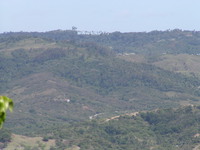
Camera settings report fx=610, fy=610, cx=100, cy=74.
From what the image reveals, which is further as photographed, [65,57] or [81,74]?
[65,57]

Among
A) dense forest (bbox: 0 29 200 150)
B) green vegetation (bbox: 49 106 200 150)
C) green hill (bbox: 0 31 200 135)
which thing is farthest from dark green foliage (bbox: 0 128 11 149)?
green hill (bbox: 0 31 200 135)

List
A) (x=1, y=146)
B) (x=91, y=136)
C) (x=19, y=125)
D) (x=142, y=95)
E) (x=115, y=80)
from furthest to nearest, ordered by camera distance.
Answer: (x=115, y=80) < (x=142, y=95) < (x=19, y=125) < (x=91, y=136) < (x=1, y=146)

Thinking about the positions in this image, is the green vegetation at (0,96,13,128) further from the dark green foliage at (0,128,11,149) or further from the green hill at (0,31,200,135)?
the green hill at (0,31,200,135)

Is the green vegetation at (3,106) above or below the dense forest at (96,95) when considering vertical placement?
above

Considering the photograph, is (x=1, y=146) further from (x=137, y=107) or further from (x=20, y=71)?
(x=20, y=71)

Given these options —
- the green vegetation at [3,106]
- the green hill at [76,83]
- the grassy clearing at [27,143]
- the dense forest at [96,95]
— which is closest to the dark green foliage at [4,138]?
the dense forest at [96,95]

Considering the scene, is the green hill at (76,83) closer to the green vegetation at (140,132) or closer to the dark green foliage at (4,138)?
the green vegetation at (140,132)

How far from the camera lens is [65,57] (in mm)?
171500

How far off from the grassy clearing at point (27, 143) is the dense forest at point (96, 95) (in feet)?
2.74

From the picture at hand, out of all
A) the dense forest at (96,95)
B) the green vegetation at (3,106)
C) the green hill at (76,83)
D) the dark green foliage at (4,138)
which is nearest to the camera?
the green vegetation at (3,106)

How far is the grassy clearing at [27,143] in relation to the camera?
68.8 metres

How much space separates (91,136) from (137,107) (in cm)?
5682

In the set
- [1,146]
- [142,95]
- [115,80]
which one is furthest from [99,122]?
[115,80]

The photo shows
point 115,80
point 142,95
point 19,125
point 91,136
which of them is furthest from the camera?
point 115,80
